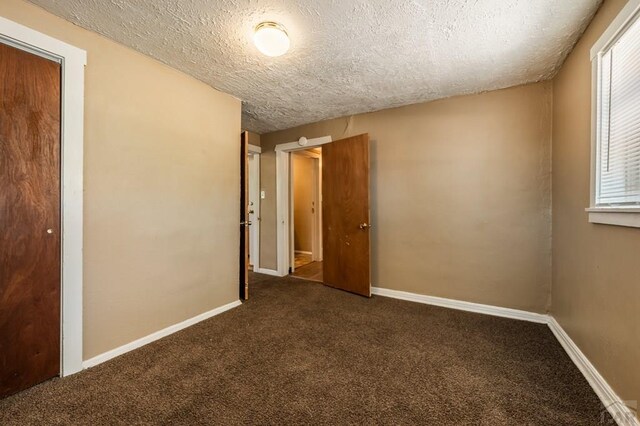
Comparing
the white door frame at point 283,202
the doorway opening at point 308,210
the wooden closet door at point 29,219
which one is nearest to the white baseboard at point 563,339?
the white door frame at point 283,202

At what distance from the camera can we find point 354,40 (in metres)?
1.86

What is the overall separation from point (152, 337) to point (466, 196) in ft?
10.5

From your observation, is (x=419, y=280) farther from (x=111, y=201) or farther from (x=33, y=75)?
(x=33, y=75)

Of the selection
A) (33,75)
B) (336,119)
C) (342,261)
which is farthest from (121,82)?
(342,261)

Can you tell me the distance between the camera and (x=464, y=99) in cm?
277

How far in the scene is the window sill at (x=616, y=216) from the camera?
4.01 feet

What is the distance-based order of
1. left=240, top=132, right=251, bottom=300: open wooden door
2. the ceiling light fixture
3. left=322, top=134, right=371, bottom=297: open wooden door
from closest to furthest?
the ceiling light fixture
left=240, top=132, right=251, bottom=300: open wooden door
left=322, top=134, right=371, bottom=297: open wooden door

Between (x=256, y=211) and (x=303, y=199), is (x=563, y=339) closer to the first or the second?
(x=256, y=211)

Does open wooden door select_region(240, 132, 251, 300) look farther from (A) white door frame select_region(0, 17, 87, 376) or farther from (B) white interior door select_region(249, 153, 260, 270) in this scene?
(A) white door frame select_region(0, 17, 87, 376)

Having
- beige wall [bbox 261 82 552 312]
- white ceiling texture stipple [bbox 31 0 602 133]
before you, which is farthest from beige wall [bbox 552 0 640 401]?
white ceiling texture stipple [bbox 31 0 602 133]

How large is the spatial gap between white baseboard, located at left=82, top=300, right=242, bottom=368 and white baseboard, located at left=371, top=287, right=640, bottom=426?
1833 mm

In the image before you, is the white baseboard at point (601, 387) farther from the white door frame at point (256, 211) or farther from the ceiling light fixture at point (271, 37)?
the white door frame at point (256, 211)

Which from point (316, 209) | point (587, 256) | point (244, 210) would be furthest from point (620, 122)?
point (316, 209)

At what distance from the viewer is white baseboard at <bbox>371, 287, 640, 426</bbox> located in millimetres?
1310
